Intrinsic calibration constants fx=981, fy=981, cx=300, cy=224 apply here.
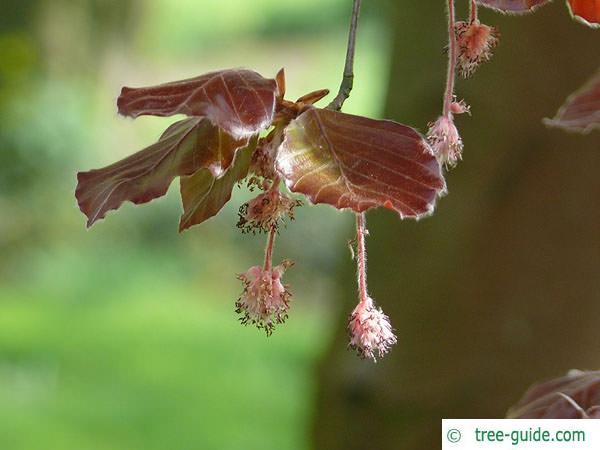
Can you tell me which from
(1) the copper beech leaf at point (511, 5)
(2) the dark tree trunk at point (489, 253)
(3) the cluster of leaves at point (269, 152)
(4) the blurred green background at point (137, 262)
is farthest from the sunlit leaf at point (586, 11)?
(4) the blurred green background at point (137, 262)

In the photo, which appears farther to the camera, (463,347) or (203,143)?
(463,347)

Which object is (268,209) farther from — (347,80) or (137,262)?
(137,262)

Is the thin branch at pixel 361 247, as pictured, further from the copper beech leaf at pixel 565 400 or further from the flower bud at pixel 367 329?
the copper beech leaf at pixel 565 400

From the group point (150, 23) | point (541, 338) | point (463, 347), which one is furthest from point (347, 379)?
point (150, 23)

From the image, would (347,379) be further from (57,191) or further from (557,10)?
(57,191)

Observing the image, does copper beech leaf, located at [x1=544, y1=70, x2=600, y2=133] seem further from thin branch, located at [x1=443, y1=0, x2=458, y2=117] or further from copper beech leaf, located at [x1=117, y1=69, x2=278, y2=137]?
copper beech leaf, located at [x1=117, y1=69, x2=278, y2=137]

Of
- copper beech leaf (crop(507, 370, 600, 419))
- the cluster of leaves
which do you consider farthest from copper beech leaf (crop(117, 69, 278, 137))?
copper beech leaf (crop(507, 370, 600, 419))
